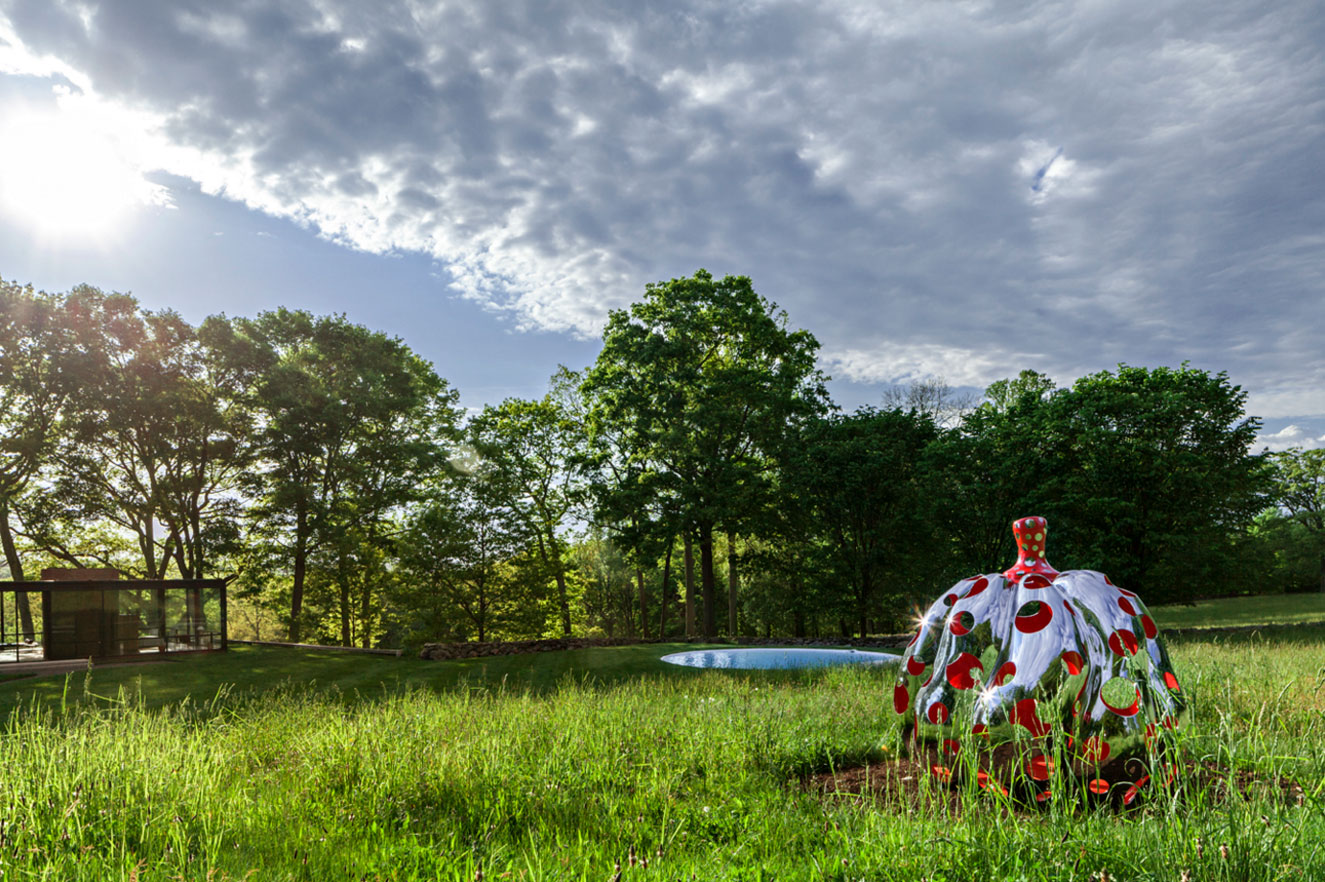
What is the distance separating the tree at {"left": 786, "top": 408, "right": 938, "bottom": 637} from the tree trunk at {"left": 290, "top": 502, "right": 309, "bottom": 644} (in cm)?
1642

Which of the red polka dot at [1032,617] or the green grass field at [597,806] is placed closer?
the green grass field at [597,806]

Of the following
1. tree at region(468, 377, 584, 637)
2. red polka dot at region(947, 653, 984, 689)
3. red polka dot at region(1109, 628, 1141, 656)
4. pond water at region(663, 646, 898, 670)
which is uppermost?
tree at region(468, 377, 584, 637)

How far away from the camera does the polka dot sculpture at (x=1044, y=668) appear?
4266 millimetres

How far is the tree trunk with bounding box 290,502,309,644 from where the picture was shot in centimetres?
2433

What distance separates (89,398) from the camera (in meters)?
23.0

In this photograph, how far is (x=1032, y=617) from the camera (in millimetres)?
4664

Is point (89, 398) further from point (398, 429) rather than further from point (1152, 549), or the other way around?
point (1152, 549)

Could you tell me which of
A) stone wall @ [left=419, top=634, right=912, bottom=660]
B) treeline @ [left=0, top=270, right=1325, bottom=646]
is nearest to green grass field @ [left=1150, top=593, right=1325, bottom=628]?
treeline @ [left=0, top=270, right=1325, bottom=646]

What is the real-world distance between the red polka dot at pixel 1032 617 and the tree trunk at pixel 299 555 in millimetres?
24036

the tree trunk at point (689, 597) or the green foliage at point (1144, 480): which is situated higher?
the green foliage at point (1144, 480)

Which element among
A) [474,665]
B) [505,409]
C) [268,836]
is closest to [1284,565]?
[505,409]

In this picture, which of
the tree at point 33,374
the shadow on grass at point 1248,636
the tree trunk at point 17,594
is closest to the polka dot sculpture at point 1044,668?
the shadow on grass at point 1248,636

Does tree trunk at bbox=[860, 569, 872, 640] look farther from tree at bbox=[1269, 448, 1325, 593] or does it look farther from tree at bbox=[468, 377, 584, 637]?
tree at bbox=[1269, 448, 1325, 593]

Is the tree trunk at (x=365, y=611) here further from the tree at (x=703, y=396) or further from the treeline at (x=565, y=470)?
the tree at (x=703, y=396)
